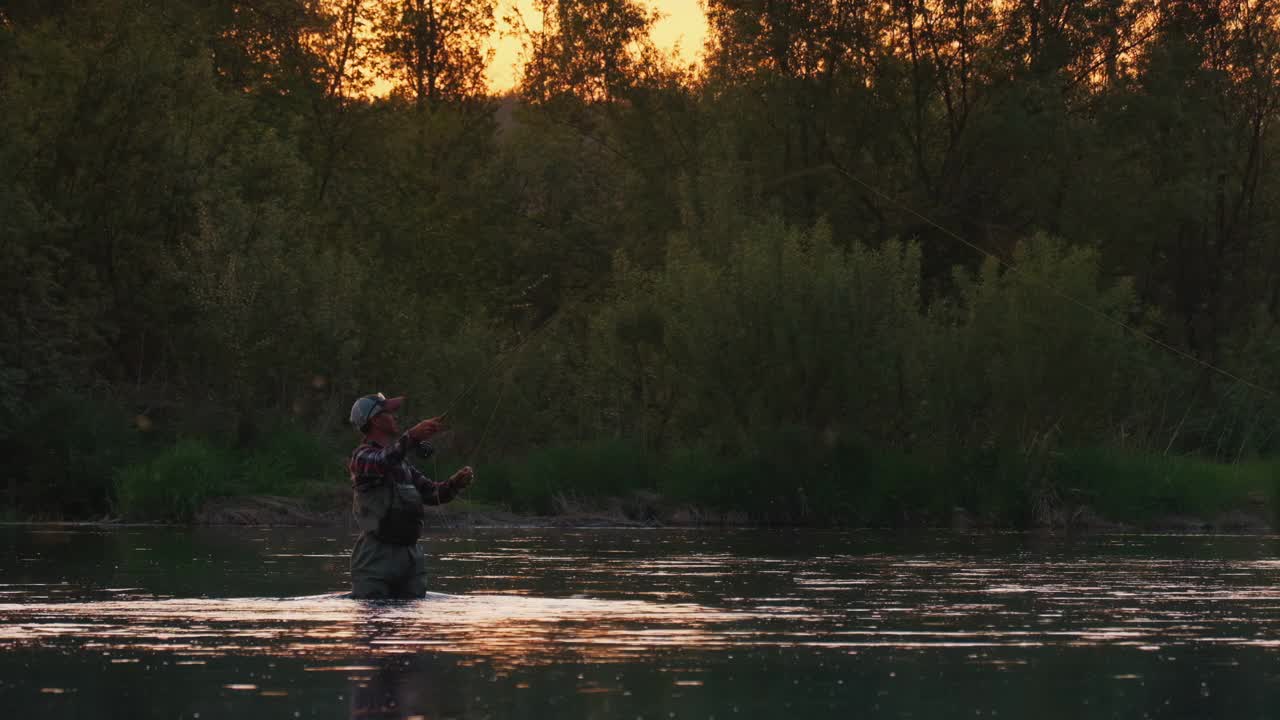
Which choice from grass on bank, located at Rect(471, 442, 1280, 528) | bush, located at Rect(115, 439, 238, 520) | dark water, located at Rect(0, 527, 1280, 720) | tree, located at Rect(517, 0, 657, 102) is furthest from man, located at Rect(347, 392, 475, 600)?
tree, located at Rect(517, 0, 657, 102)

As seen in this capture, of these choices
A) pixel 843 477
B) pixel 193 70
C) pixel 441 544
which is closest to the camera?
pixel 441 544

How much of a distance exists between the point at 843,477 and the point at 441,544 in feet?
24.1

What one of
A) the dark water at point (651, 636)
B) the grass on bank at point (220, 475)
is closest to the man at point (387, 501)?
the dark water at point (651, 636)

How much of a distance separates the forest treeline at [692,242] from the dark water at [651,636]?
959 cm

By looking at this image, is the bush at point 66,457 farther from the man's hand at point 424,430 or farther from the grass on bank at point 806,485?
the man's hand at point 424,430

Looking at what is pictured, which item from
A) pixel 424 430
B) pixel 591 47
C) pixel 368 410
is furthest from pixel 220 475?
pixel 591 47

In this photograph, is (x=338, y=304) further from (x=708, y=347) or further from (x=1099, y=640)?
(x=1099, y=640)

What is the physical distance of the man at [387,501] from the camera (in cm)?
1608

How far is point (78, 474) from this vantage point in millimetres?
35219

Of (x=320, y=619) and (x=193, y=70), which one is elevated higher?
(x=193, y=70)

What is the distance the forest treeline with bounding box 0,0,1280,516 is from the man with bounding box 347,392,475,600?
16.4 m

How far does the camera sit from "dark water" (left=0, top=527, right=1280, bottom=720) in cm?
1070

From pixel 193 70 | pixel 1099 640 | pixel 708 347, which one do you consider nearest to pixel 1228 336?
pixel 708 347

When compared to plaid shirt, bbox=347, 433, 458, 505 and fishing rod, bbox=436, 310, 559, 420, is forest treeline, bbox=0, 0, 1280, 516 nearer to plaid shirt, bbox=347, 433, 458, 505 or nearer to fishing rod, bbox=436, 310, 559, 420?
fishing rod, bbox=436, 310, 559, 420
